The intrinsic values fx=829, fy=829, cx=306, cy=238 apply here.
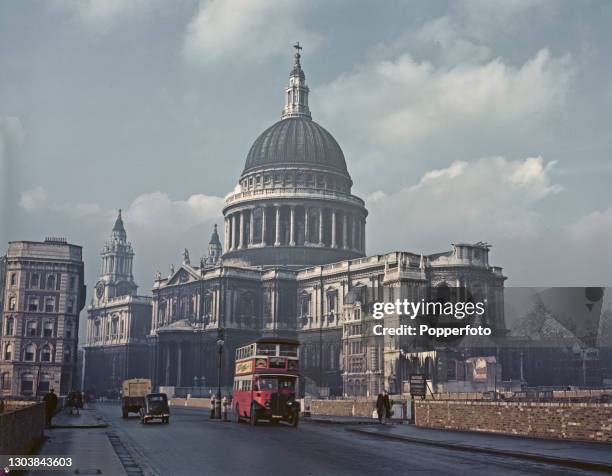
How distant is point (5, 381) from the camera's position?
11494 centimetres

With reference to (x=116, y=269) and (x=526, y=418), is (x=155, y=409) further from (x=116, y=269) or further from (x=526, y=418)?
(x=116, y=269)

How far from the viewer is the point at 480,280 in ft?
349

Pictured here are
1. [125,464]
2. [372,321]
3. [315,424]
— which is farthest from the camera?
[372,321]

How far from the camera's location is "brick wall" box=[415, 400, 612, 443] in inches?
1163

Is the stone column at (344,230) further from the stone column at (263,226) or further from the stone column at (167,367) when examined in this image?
the stone column at (167,367)

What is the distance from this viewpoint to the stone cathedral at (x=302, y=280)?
10488 cm

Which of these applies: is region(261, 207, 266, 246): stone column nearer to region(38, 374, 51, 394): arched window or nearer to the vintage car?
region(38, 374, 51, 394): arched window

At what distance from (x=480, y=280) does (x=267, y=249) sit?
130 ft

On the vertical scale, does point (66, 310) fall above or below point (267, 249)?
below

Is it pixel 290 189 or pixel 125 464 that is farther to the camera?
pixel 290 189

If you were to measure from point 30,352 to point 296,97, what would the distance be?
6432 centimetres

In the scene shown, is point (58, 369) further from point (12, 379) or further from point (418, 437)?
point (418, 437)

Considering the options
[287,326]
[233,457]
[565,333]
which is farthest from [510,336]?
[233,457]

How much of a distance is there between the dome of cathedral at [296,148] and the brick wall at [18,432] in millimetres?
110821
